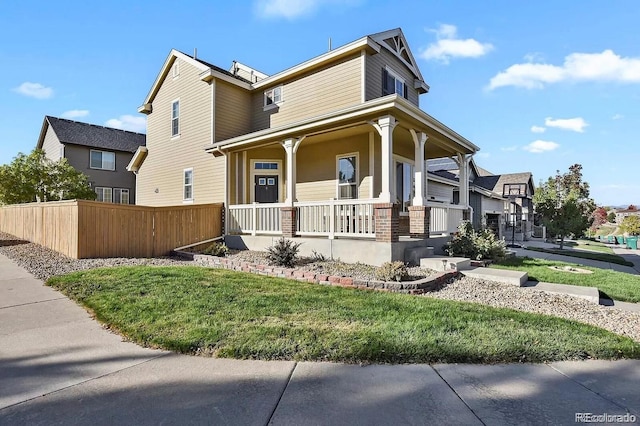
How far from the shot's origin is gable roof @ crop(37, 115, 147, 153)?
24.2 metres

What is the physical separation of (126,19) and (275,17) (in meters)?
4.56

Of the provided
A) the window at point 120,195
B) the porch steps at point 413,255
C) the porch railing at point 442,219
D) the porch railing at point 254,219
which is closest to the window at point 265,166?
the porch railing at point 254,219

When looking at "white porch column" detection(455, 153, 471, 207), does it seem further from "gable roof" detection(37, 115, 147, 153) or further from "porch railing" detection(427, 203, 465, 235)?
"gable roof" detection(37, 115, 147, 153)

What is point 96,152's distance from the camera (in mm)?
24906

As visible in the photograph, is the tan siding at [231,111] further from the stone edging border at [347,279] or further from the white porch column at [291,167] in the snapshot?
the stone edging border at [347,279]

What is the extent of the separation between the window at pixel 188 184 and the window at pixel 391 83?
28.4ft

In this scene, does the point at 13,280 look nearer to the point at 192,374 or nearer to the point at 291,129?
the point at 192,374

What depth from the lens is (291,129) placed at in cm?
980

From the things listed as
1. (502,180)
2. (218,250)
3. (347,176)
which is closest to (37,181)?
(218,250)

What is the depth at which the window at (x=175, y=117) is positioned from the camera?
49.7ft

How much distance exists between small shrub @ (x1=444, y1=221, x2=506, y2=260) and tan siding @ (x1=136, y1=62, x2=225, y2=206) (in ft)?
27.1

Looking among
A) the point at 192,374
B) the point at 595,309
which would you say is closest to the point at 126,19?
the point at 192,374

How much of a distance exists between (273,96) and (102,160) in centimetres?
1869

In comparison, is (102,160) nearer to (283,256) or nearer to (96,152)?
(96,152)
